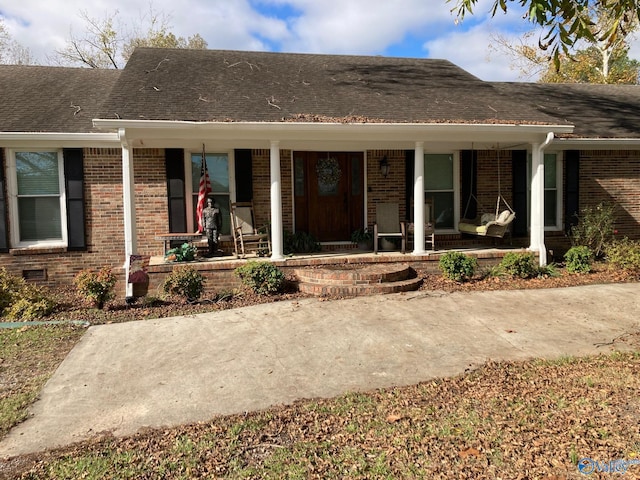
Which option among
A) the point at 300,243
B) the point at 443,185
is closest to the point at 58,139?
the point at 300,243

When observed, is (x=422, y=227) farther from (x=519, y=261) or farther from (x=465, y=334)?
(x=465, y=334)

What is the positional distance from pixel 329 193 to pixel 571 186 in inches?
214

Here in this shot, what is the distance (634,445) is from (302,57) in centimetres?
1075

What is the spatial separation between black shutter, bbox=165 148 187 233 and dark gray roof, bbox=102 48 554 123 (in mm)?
1251

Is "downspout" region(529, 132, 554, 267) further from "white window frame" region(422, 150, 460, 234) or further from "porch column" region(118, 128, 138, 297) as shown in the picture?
"porch column" region(118, 128, 138, 297)

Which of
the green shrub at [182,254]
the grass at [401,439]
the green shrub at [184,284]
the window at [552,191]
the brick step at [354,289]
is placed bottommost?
the grass at [401,439]

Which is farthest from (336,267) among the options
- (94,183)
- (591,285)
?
(94,183)

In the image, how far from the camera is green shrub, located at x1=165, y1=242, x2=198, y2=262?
8.25 metres

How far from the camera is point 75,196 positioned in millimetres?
8812

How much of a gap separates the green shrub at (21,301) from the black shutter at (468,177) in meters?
8.19

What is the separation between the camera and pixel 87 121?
8914 millimetres

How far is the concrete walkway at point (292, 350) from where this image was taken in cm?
383

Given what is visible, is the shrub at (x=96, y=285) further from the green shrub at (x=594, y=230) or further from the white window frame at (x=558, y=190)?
the green shrub at (x=594, y=230)

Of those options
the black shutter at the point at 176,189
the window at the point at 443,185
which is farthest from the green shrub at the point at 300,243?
the window at the point at 443,185
